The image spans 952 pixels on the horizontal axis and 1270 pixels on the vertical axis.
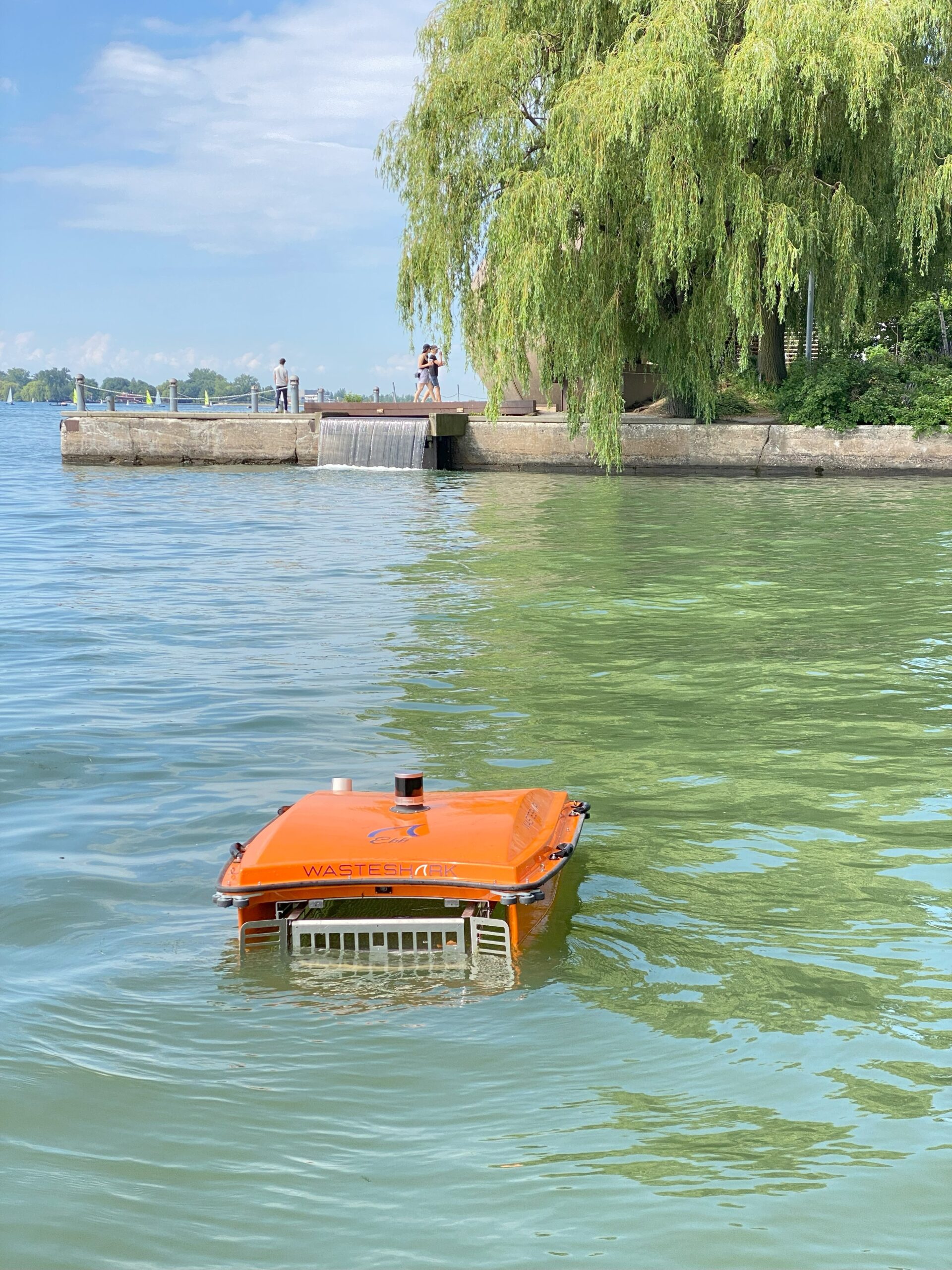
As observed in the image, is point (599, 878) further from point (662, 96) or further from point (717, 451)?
point (717, 451)

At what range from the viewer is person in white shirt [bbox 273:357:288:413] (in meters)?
37.5

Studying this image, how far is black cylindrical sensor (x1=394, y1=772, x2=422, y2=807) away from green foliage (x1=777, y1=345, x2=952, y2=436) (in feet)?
79.9

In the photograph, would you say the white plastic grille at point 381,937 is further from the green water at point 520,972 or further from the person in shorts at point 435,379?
the person in shorts at point 435,379

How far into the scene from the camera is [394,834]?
4.93 metres

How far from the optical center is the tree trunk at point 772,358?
30578 mm

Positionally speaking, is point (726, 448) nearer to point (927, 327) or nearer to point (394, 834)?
point (927, 327)

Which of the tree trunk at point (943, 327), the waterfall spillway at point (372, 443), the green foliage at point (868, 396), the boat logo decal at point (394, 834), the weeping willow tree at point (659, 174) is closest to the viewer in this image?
the boat logo decal at point (394, 834)

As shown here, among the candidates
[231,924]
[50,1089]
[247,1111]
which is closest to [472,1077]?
[247,1111]

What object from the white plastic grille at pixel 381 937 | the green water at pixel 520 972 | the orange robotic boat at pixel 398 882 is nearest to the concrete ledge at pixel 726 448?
the green water at pixel 520 972

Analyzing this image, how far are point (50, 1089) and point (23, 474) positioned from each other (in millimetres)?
33233

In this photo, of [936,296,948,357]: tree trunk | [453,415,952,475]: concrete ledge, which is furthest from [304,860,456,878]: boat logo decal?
[936,296,948,357]: tree trunk

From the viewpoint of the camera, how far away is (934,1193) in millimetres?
3438

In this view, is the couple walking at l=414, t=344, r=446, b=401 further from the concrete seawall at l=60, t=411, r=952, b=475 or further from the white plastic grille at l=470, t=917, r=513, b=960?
the white plastic grille at l=470, t=917, r=513, b=960

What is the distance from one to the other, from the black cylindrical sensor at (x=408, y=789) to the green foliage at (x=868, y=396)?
24.3 meters
